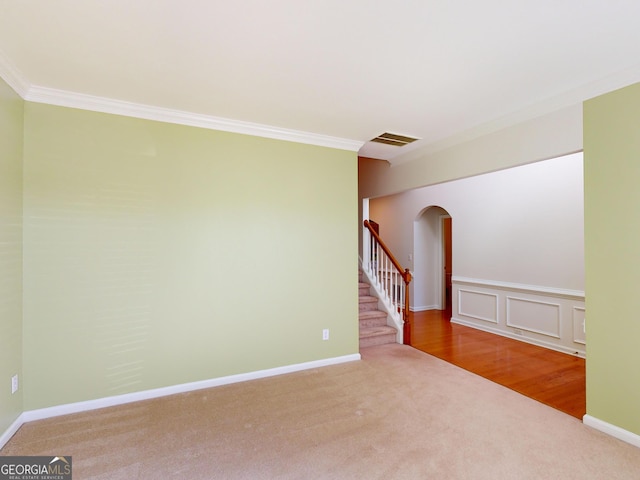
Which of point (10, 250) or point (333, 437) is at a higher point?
point (10, 250)

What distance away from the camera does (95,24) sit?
1804 millimetres

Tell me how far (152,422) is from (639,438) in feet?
11.7

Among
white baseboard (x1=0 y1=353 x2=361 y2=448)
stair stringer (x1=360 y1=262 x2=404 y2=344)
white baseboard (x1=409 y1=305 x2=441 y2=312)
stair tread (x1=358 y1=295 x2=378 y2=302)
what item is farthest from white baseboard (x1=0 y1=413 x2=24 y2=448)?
white baseboard (x1=409 y1=305 x2=441 y2=312)

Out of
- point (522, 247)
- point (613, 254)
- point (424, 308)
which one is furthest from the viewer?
point (424, 308)

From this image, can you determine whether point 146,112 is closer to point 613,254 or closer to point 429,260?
point 613,254

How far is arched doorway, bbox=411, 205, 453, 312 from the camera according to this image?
6891mm

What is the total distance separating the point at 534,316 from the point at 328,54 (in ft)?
15.1

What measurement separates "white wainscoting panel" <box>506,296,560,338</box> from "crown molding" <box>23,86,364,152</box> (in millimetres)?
3453

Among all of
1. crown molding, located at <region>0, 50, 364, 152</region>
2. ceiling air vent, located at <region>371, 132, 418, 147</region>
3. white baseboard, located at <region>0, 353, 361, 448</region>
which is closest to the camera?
crown molding, located at <region>0, 50, 364, 152</region>

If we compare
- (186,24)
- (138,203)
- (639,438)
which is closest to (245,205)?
(138,203)

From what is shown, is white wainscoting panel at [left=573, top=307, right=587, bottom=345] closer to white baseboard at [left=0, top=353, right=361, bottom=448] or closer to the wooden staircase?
the wooden staircase

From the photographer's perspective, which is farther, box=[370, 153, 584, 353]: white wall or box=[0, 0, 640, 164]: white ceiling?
box=[370, 153, 584, 353]: white wall

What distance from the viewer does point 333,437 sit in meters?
2.36

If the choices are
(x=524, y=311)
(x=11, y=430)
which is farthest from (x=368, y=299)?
(x=11, y=430)
